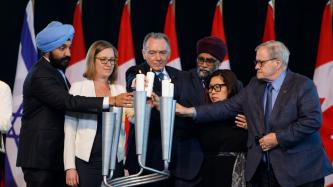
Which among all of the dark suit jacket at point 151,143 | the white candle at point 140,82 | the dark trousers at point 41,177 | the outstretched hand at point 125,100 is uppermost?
the white candle at point 140,82

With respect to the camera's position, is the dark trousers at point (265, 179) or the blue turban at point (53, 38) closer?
the dark trousers at point (265, 179)

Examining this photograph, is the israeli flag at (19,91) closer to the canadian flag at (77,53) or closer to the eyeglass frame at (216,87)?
the canadian flag at (77,53)

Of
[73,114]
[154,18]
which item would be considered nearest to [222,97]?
[73,114]

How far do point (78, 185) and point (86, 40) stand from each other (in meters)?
3.06

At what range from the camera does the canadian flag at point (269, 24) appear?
6.76 meters

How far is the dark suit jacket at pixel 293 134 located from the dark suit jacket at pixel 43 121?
3.79 ft

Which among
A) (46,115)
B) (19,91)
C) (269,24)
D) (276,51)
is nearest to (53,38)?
(46,115)

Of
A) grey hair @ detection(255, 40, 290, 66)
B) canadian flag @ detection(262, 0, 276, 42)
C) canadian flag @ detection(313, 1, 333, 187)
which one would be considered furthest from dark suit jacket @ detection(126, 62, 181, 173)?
canadian flag @ detection(262, 0, 276, 42)

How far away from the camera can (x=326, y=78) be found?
6.60 metres

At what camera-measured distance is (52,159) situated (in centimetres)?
445

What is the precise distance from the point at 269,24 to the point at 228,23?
0.66 meters

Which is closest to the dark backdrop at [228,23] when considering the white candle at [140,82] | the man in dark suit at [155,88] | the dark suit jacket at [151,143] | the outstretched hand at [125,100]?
the man in dark suit at [155,88]

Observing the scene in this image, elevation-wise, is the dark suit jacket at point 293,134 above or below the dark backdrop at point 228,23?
below

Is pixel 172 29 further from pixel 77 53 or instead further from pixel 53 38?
pixel 53 38
